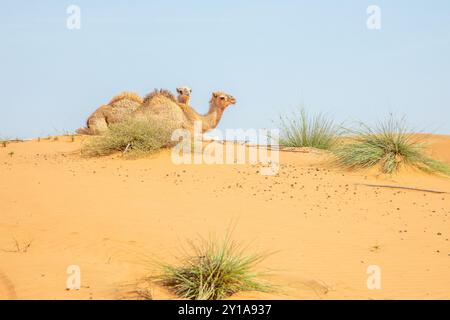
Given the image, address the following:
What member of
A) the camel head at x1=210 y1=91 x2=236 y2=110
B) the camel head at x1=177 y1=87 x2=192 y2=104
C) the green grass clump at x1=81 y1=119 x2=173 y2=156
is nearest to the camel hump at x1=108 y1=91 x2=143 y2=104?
the camel head at x1=177 y1=87 x2=192 y2=104

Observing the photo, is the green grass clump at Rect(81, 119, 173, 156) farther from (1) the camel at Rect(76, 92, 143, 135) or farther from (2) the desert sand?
(1) the camel at Rect(76, 92, 143, 135)

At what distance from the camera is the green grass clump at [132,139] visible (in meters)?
13.5

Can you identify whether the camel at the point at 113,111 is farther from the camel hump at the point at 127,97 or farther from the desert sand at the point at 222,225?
the desert sand at the point at 222,225

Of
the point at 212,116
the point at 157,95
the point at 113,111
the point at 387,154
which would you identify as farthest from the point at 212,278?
the point at 113,111

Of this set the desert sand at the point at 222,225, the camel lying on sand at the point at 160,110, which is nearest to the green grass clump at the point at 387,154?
the desert sand at the point at 222,225

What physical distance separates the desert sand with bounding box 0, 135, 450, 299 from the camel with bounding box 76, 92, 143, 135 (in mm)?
6603

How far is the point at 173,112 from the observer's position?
17.0 m

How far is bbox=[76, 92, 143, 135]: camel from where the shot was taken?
18.9 m

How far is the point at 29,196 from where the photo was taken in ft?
30.5

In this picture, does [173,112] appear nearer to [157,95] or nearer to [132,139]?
[157,95]

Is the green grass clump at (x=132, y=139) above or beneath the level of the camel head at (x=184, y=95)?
beneath

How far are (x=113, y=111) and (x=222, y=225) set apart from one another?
1201 centimetres

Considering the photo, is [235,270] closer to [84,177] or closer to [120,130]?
[84,177]
